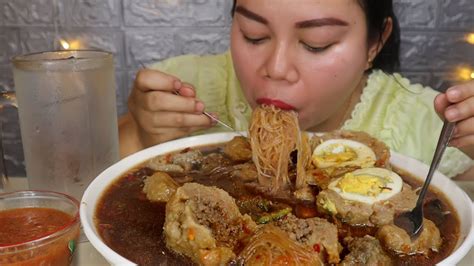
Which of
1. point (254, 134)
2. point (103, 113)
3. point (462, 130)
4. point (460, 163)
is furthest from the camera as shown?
point (460, 163)

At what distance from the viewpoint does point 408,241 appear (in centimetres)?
105

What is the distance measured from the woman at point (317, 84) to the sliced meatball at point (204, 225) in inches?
24.9

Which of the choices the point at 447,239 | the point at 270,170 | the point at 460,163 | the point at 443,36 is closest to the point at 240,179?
the point at 270,170

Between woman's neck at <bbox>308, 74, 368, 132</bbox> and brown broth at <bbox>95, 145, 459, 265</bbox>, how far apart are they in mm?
915

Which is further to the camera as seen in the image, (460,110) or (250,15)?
(250,15)

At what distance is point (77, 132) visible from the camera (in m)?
1.50

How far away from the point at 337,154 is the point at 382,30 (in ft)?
2.54

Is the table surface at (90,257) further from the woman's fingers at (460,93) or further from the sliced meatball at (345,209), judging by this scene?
the woman's fingers at (460,93)

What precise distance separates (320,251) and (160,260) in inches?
13.8

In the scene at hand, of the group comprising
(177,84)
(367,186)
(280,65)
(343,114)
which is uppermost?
(280,65)

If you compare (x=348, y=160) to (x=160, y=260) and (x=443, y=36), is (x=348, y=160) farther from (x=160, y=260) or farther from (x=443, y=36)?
(x=443, y=36)

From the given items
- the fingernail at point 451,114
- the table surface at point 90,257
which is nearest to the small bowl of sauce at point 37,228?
the table surface at point 90,257

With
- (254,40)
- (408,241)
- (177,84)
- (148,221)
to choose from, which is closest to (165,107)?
(177,84)

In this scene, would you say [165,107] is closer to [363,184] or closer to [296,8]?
[296,8]
